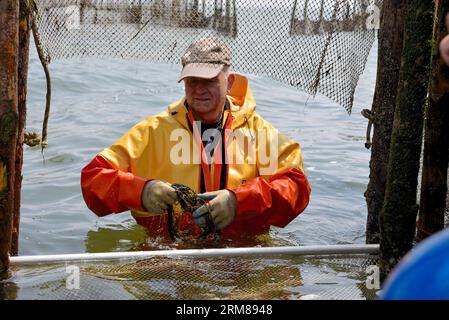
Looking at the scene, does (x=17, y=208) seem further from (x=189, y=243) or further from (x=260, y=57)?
(x=260, y=57)

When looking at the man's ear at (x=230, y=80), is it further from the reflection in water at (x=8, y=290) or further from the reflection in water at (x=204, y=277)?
the reflection in water at (x=8, y=290)

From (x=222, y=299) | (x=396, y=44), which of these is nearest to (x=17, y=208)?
(x=222, y=299)

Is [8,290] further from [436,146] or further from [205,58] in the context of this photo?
[436,146]

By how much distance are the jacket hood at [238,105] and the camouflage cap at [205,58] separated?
1.15 ft

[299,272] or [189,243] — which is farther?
[189,243]

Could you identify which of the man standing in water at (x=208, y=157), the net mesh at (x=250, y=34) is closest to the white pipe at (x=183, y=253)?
the man standing in water at (x=208, y=157)

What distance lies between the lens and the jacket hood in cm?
611

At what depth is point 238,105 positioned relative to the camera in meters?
6.37

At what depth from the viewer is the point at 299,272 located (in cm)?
505

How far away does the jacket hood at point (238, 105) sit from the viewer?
20.1ft

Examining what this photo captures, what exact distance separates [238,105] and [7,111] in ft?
7.76

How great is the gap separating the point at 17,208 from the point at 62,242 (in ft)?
8.77

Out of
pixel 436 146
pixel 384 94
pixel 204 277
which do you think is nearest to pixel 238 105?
pixel 384 94
